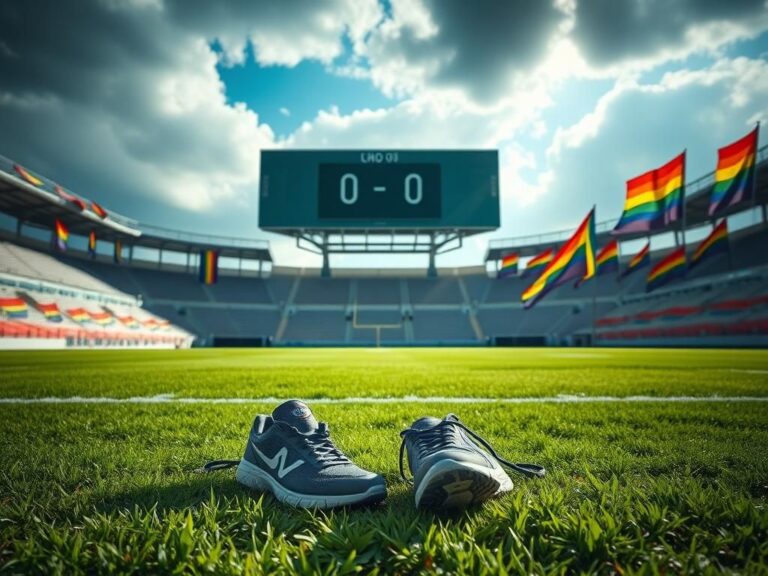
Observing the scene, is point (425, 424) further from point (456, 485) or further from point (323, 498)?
point (323, 498)

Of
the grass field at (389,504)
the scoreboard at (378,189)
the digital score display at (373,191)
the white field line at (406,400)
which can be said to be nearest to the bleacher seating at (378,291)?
the scoreboard at (378,189)

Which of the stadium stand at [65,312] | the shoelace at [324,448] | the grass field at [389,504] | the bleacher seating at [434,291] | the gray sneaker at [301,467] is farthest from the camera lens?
the bleacher seating at [434,291]

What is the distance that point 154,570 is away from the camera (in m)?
0.89

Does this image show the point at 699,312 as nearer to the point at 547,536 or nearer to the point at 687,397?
the point at 687,397

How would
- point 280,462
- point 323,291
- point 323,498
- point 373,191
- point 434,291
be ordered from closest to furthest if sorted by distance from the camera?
point 323,498, point 280,462, point 373,191, point 323,291, point 434,291

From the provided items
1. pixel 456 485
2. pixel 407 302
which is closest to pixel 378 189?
pixel 407 302

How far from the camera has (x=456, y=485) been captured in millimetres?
1193

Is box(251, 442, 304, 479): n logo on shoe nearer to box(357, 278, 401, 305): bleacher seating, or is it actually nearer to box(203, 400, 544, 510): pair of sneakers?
box(203, 400, 544, 510): pair of sneakers

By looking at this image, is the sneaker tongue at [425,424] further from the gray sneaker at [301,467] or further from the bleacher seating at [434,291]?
the bleacher seating at [434,291]

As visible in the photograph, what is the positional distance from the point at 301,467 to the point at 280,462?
0.10 metres

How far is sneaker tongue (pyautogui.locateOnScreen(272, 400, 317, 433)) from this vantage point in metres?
1.49

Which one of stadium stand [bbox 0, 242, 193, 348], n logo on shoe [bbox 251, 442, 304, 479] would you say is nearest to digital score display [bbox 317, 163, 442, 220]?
stadium stand [bbox 0, 242, 193, 348]

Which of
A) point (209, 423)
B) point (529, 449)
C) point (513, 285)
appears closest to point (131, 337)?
point (209, 423)

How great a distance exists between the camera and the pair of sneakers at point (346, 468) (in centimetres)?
120
